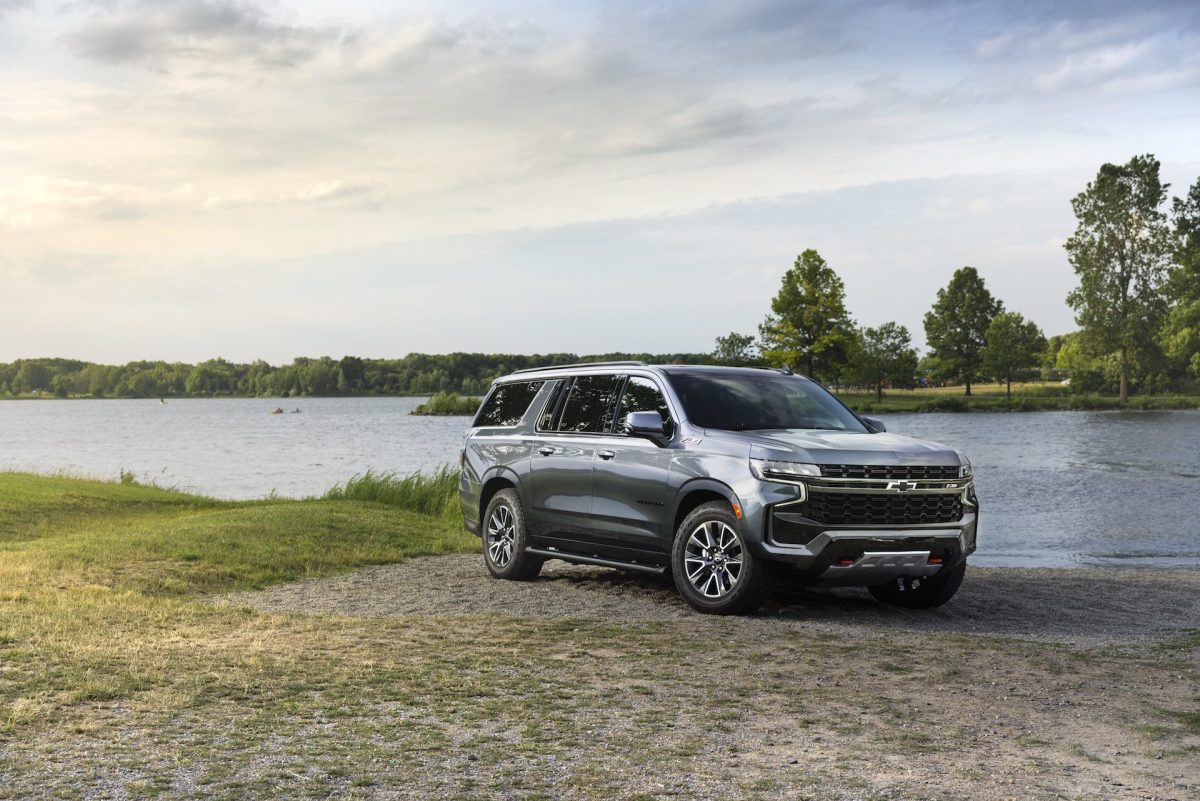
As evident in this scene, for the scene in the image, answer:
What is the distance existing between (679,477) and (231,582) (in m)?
5.32

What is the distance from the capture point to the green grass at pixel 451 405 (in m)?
116

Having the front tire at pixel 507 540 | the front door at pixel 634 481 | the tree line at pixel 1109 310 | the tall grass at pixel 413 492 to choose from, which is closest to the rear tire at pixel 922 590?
the front door at pixel 634 481

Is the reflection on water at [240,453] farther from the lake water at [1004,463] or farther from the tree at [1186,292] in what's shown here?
the tree at [1186,292]

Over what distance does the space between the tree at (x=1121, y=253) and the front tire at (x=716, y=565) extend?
89875 mm

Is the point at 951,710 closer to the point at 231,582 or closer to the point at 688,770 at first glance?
the point at 688,770

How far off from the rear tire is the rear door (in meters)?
2.68

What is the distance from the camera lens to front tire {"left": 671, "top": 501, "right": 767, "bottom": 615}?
9117 mm

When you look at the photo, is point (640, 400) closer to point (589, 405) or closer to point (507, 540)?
point (589, 405)

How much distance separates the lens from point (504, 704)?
6438mm

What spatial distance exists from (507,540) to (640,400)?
2.37 meters

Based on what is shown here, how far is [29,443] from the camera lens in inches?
2936

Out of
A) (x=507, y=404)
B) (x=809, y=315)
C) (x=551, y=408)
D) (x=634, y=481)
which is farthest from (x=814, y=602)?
(x=809, y=315)

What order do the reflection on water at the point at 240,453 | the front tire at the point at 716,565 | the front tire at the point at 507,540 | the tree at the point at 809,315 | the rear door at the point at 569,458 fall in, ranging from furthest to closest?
1. the tree at the point at 809,315
2. the reflection on water at the point at 240,453
3. the front tire at the point at 507,540
4. the rear door at the point at 569,458
5. the front tire at the point at 716,565

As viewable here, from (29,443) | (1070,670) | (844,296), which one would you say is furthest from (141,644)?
(844,296)
